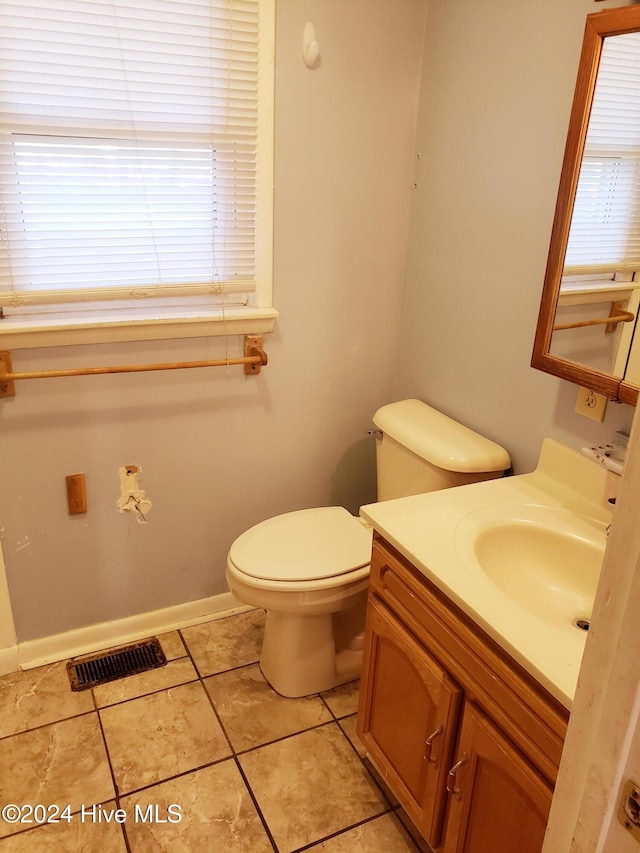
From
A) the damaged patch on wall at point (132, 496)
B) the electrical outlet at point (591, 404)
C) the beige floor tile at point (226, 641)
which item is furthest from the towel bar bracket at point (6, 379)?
the electrical outlet at point (591, 404)

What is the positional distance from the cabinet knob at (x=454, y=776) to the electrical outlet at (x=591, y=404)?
818 mm

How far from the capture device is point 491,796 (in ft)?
4.12

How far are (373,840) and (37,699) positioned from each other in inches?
42.2

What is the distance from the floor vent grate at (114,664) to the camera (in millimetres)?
2105

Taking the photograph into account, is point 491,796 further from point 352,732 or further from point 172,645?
point 172,645

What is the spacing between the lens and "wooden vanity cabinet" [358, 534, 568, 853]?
3.76 feet

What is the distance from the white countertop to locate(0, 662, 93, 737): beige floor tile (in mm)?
1157

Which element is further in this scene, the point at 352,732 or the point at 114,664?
the point at 114,664

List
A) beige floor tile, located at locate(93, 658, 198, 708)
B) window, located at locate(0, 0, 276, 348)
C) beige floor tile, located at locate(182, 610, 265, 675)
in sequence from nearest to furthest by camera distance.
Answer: window, located at locate(0, 0, 276, 348)
beige floor tile, located at locate(93, 658, 198, 708)
beige floor tile, located at locate(182, 610, 265, 675)

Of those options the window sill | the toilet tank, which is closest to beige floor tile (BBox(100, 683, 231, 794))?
the toilet tank

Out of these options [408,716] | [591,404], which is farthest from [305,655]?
[591,404]

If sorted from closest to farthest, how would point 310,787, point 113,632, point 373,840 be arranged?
point 373,840 → point 310,787 → point 113,632

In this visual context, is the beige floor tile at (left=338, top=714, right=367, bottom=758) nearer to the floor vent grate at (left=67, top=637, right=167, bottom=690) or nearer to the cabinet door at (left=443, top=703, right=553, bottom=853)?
the cabinet door at (left=443, top=703, right=553, bottom=853)

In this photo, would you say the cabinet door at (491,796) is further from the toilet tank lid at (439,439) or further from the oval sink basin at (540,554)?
the toilet tank lid at (439,439)
